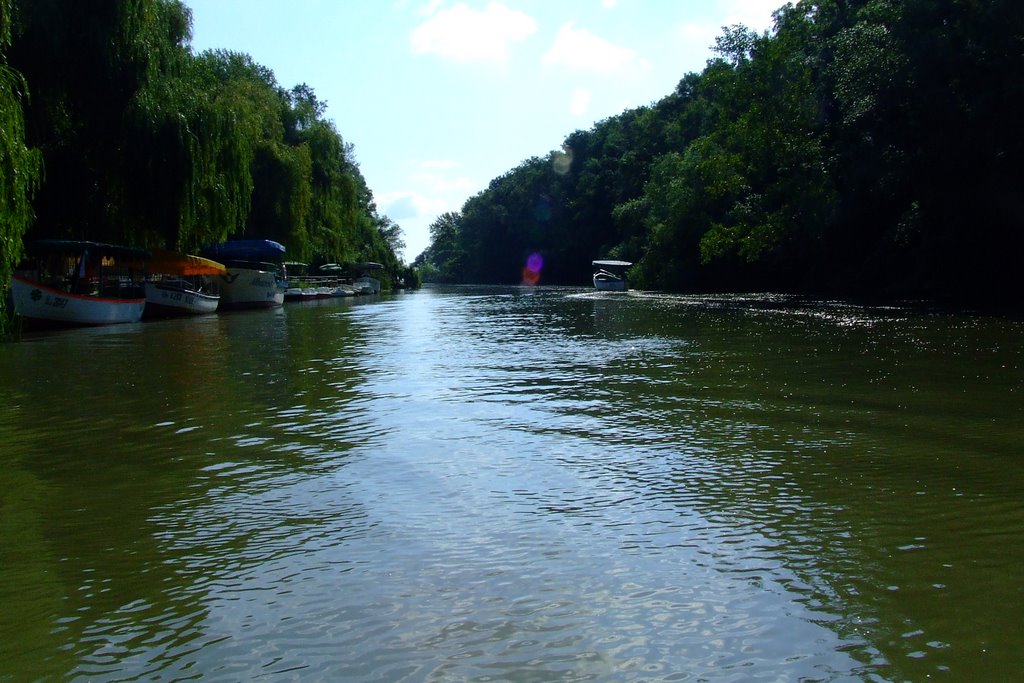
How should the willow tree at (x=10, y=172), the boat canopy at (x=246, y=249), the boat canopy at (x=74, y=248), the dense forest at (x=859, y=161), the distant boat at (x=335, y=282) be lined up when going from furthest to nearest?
the distant boat at (x=335, y=282)
the boat canopy at (x=246, y=249)
the dense forest at (x=859, y=161)
the boat canopy at (x=74, y=248)
the willow tree at (x=10, y=172)

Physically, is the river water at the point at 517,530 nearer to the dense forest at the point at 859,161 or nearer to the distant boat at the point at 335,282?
the dense forest at the point at 859,161

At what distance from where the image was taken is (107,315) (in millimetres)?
29906

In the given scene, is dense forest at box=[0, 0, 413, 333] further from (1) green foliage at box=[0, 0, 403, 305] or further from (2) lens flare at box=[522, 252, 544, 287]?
(2) lens flare at box=[522, 252, 544, 287]

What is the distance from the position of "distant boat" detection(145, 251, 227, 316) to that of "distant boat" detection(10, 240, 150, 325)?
1.88m

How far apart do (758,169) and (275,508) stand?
4613 cm

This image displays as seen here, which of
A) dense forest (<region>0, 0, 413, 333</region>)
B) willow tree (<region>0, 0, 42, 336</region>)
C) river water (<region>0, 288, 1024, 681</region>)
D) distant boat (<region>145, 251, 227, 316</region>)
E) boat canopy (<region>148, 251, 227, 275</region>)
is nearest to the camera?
river water (<region>0, 288, 1024, 681</region>)

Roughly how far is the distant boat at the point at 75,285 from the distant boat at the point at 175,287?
188 centimetres

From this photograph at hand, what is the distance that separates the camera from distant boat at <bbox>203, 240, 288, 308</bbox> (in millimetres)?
45625

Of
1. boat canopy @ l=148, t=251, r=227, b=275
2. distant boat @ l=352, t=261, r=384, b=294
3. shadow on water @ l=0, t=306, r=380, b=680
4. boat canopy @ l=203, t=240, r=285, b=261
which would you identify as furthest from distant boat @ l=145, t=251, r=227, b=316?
distant boat @ l=352, t=261, r=384, b=294

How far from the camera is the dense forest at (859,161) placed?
33281 mm

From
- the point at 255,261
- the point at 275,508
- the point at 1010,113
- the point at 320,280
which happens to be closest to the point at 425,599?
the point at 275,508

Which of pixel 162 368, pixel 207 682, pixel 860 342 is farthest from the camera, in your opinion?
pixel 860 342

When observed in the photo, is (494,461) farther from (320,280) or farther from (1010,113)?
(320,280)

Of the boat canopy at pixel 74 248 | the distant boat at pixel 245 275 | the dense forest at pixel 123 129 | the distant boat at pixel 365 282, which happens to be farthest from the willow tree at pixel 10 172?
the distant boat at pixel 365 282
